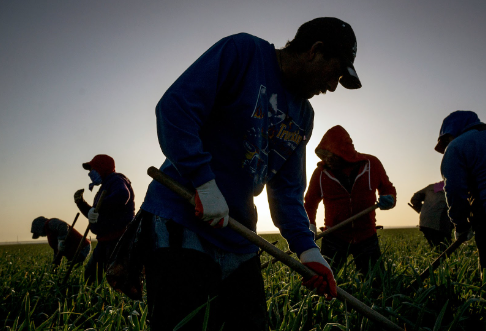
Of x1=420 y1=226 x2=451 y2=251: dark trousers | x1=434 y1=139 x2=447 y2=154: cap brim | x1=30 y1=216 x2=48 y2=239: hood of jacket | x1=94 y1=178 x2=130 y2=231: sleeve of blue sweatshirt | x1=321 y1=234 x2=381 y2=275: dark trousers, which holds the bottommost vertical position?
x1=420 y1=226 x2=451 y2=251: dark trousers

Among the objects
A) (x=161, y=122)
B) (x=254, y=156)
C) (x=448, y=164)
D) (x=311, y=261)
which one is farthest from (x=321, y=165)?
(x=161, y=122)

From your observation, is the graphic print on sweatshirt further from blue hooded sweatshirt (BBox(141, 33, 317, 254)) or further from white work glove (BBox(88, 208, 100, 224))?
white work glove (BBox(88, 208, 100, 224))

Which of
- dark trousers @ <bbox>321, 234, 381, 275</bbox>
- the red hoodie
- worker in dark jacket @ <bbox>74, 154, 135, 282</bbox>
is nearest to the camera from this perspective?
dark trousers @ <bbox>321, 234, 381, 275</bbox>

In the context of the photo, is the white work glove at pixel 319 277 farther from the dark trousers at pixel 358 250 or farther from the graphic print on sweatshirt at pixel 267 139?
the dark trousers at pixel 358 250

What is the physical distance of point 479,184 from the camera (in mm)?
3330

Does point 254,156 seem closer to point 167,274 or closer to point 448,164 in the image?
point 167,274

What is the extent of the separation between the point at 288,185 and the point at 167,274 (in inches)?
41.6

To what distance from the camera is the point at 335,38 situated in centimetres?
187

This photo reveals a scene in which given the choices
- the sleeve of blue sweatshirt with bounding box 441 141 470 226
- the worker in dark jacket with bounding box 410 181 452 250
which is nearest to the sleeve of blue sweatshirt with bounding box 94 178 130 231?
the sleeve of blue sweatshirt with bounding box 441 141 470 226

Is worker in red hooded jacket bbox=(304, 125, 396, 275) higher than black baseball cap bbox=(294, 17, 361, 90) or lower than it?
lower

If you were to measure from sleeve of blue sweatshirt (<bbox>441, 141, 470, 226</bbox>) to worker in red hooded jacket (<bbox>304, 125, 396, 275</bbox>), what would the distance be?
0.99 meters

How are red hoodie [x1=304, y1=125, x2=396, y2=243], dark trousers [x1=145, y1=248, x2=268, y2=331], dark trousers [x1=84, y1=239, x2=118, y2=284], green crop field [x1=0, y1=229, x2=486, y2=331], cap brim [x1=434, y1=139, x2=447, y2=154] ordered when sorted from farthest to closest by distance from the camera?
dark trousers [x1=84, y1=239, x2=118, y2=284], red hoodie [x1=304, y1=125, x2=396, y2=243], cap brim [x1=434, y1=139, x2=447, y2=154], green crop field [x1=0, y1=229, x2=486, y2=331], dark trousers [x1=145, y1=248, x2=268, y2=331]

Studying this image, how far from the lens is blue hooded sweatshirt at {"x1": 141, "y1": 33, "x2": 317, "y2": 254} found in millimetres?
1435

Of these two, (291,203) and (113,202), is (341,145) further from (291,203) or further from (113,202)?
(113,202)
